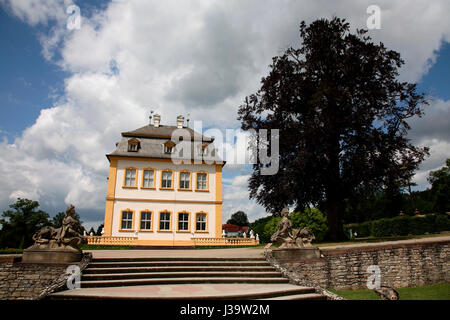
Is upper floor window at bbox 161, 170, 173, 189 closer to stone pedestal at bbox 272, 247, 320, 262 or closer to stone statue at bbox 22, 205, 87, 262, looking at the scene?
stone statue at bbox 22, 205, 87, 262

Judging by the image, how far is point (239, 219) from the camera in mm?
112312

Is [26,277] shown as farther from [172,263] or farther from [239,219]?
[239,219]

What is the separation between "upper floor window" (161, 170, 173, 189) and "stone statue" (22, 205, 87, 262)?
66.5ft

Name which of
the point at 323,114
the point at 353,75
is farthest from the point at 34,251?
the point at 353,75

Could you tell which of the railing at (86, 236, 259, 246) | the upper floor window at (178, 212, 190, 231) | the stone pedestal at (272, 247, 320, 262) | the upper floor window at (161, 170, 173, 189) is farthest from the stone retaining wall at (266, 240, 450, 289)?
the upper floor window at (161, 170, 173, 189)

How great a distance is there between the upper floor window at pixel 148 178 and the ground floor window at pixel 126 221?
3201mm

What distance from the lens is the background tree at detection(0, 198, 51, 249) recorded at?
123 ft

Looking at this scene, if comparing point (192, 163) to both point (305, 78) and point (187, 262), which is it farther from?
point (187, 262)

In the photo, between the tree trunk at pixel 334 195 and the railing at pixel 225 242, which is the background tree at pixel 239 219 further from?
the tree trunk at pixel 334 195

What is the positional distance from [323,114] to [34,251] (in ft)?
51.0

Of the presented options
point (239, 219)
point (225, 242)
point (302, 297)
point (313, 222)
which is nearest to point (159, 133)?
point (225, 242)

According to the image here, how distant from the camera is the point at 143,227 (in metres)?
29.4

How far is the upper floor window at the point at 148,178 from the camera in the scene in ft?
100

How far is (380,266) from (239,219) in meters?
102
